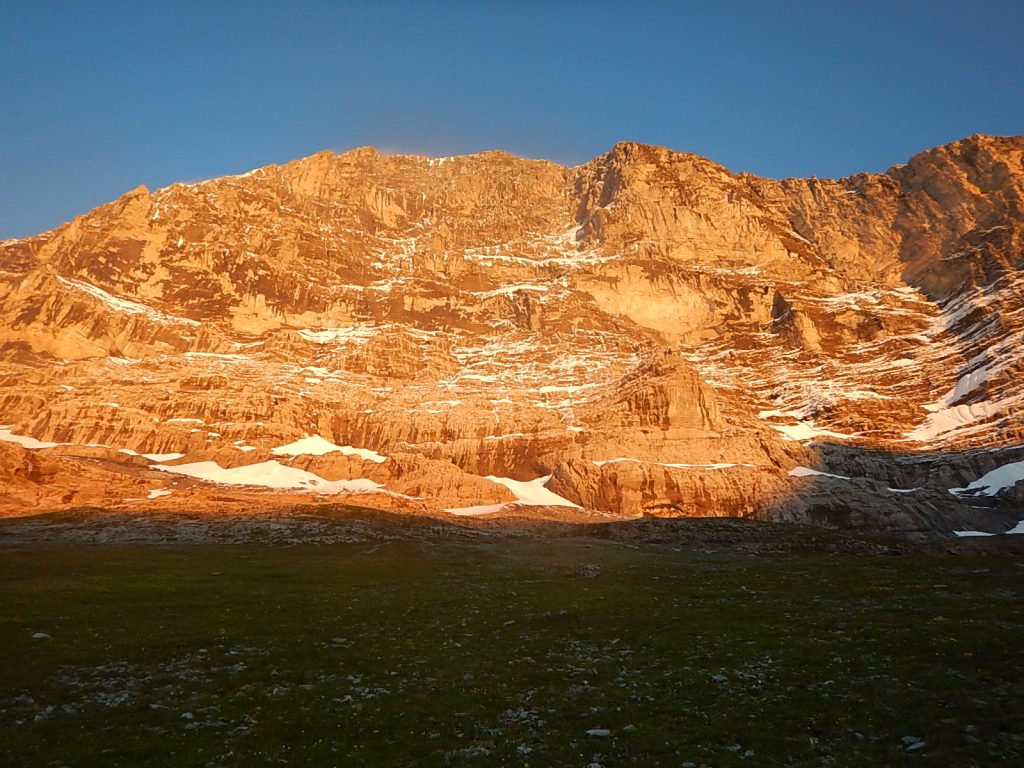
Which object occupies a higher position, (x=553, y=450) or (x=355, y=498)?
(x=553, y=450)

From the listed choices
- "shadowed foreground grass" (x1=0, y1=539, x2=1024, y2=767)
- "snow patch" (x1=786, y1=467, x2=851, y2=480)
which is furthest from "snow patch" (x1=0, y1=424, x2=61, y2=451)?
"snow patch" (x1=786, y1=467, x2=851, y2=480)

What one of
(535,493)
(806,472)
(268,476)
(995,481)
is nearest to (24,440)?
(268,476)

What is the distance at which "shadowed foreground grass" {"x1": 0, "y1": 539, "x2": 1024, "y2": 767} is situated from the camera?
1603cm

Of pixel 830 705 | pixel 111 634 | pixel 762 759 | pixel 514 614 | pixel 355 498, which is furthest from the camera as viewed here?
pixel 355 498

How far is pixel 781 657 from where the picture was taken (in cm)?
2348

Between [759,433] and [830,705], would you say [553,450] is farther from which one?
[830,705]

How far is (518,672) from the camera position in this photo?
78.4ft

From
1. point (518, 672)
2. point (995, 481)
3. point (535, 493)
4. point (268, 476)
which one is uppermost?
point (995, 481)

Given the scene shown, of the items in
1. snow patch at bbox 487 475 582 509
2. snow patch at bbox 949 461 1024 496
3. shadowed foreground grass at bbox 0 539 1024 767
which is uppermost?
snow patch at bbox 949 461 1024 496

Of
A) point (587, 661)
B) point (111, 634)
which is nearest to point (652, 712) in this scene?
point (587, 661)

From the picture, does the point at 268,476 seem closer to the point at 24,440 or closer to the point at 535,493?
the point at 535,493

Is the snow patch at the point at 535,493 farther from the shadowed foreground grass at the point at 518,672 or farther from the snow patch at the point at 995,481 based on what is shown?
the shadowed foreground grass at the point at 518,672

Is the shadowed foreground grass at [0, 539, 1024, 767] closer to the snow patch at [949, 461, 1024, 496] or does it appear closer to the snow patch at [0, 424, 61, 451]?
the snow patch at [949, 461, 1024, 496]

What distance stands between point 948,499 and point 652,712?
16095 centimetres
